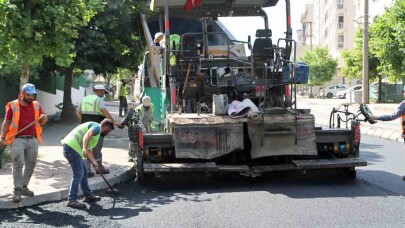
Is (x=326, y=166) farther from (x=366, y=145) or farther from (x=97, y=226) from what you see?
(x=366, y=145)

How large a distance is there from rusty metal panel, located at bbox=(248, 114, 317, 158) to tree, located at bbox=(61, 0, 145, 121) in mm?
6610

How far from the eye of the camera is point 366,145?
1222 cm

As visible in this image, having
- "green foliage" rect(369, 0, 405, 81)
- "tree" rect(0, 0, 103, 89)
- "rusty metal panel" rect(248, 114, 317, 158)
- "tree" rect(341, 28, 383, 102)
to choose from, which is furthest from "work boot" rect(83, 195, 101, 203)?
"tree" rect(341, 28, 383, 102)

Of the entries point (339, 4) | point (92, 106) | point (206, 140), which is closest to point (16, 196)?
point (92, 106)

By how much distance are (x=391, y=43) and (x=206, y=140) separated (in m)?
17.6

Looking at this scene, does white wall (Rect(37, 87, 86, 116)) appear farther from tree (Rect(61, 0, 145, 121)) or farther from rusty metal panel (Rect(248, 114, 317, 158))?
rusty metal panel (Rect(248, 114, 317, 158))

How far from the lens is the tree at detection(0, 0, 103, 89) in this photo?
725cm

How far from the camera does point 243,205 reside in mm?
6160

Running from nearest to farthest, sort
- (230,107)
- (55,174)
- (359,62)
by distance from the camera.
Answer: (230,107)
(55,174)
(359,62)

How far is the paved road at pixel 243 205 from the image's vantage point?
5473 millimetres

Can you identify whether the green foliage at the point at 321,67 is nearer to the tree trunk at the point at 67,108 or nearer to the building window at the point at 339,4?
the building window at the point at 339,4

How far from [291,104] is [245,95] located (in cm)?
Answer: 78

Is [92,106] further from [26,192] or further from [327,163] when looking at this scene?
[327,163]

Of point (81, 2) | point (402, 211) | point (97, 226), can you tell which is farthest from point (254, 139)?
point (81, 2)
